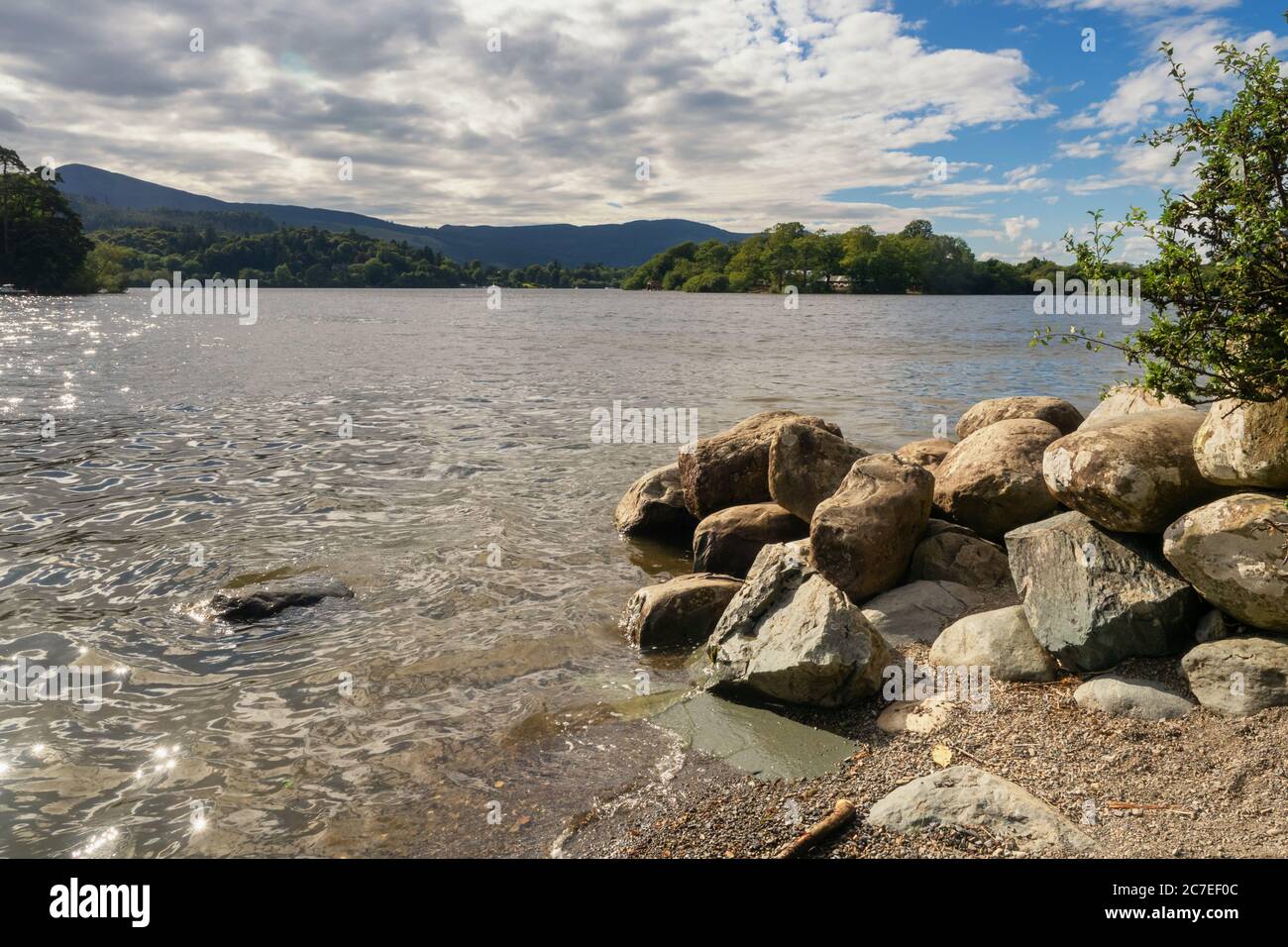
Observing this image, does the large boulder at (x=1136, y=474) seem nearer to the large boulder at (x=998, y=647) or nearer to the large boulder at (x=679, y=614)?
the large boulder at (x=998, y=647)

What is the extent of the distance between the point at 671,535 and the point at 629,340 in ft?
147

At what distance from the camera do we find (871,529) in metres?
9.16

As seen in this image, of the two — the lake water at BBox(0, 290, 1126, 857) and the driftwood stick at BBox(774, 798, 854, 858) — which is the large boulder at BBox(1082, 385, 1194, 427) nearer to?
the driftwood stick at BBox(774, 798, 854, 858)

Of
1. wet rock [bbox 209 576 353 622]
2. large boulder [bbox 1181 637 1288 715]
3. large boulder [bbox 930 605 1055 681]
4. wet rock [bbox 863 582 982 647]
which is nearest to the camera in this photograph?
large boulder [bbox 1181 637 1288 715]

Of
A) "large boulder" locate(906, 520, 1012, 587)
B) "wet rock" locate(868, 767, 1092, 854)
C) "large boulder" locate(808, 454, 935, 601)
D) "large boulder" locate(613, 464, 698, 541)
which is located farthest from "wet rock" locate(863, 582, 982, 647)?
"large boulder" locate(613, 464, 698, 541)

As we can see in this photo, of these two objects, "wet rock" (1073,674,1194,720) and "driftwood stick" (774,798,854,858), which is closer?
"driftwood stick" (774,798,854,858)

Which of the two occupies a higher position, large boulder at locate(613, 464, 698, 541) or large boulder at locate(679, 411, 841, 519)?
large boulder at locate(679, 411, 841, 519)

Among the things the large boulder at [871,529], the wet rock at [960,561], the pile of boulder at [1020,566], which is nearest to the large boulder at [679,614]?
the pile of boulder at [1020,566]

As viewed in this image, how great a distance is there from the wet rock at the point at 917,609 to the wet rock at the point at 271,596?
6.69 metres

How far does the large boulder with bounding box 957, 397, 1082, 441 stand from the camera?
11781 mm

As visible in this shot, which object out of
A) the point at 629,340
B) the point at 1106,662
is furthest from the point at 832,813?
the point at 629,340

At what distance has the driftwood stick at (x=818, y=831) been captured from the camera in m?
5.08

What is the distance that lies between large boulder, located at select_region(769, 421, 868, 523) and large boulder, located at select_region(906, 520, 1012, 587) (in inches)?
64.0

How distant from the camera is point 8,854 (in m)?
5.75
